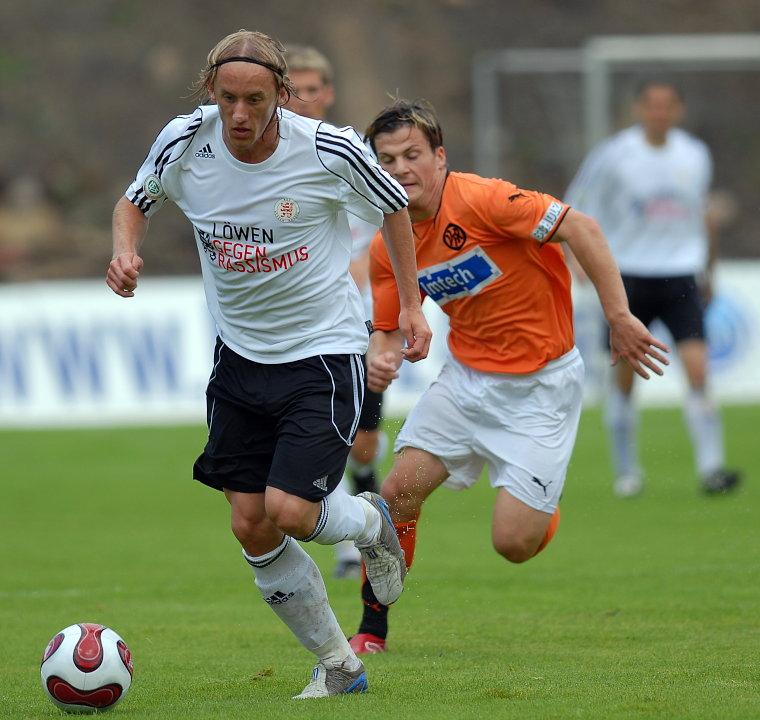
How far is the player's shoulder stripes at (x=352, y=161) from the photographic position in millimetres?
5148

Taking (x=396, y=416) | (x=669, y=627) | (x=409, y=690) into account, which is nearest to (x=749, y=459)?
(x=396, y=416)

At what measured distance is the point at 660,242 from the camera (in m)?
11.0

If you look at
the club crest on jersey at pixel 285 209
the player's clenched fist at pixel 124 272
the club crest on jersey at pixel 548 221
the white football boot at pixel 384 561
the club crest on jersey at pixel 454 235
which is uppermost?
the club crest on jersey at pixel 285 209

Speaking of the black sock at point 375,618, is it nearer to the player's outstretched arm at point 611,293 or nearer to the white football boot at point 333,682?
the white football boot at point 333,682

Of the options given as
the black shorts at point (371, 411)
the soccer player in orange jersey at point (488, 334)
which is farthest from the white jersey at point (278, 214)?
the black shorts at point (371, 411)

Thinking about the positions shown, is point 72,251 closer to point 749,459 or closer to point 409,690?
point 749,459

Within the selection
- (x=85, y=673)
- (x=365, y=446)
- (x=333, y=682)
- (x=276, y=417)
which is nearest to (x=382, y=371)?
(x=276, y=417)

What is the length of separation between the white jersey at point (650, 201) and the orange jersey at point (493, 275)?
180 inches

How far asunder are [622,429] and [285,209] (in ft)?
20.2

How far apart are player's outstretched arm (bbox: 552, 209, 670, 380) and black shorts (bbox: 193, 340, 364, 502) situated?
1091 mm

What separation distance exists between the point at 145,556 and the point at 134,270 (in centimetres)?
421

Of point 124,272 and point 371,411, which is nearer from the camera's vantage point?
point 124,272

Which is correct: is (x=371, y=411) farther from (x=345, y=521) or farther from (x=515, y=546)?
(x=345, y=521)

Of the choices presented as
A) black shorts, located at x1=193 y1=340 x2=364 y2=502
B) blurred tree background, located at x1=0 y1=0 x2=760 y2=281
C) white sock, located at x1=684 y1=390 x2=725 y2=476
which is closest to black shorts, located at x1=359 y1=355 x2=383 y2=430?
black shorts, located at x1=193 y1=340 x2=364 y2=502
